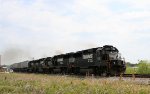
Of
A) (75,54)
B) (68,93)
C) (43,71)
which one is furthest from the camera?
(43,71)

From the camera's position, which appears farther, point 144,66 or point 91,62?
point 144,66

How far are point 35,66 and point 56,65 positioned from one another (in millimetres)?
14626

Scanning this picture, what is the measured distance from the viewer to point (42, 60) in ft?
208

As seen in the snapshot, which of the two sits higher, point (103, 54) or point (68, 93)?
point (103, 54)

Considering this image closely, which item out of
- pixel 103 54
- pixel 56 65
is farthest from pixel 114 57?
pixel 56 65

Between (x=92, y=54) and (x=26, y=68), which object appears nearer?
(x=92, y=54)

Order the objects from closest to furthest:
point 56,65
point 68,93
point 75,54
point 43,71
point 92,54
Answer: point 68,93 → point 92,54 → point 75,54 → point 56,65 → point 43,71

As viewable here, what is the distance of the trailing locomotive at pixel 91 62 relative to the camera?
36438mm

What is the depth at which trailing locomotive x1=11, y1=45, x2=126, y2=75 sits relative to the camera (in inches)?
1435

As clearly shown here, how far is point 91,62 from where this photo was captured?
3966 centimetres

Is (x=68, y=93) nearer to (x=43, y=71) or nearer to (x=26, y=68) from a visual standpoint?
(x=43, y=71)

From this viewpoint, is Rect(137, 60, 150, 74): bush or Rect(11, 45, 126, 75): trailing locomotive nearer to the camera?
Rect(11, 45, 126, 75): trailing locomotive

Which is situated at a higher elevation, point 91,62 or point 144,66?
point 91,62

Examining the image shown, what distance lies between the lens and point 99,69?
123 feet
